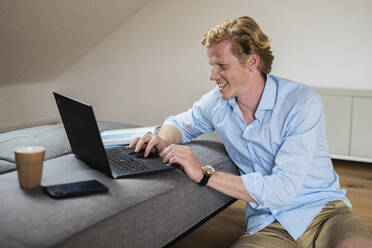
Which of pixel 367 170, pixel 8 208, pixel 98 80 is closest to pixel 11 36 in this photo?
pixel 98 80

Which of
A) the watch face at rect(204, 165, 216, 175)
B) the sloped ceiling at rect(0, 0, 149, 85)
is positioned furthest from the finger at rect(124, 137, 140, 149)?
the sloped ceiling at rect(0, 0, 149, 85)

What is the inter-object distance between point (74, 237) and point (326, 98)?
8.79ft

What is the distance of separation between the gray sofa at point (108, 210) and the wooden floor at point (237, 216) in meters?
0.54

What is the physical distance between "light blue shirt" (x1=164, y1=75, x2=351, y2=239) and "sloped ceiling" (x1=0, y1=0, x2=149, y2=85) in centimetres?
220

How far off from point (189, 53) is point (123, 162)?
264cm

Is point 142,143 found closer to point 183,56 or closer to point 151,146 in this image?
point 151,146

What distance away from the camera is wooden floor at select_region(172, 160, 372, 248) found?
7.16ft

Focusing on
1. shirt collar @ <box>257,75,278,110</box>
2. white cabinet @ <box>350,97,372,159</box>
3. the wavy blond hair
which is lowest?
white cabinet @ <box>350,97,372,159</box>

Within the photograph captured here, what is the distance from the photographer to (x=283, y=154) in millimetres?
1541

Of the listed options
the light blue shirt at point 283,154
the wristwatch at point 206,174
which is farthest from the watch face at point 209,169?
the light blue shirt at point 283,154

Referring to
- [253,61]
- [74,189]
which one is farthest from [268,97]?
[74,189]

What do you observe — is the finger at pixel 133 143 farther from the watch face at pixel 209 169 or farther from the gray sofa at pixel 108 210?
the watch face at pixel 209 169

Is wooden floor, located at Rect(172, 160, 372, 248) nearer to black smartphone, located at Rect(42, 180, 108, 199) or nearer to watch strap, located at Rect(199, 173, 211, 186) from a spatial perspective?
watch strap, located at Rect(199, 173, 211, 186)

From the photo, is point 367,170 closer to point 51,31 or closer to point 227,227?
point 227,227
